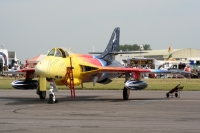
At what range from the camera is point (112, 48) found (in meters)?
28.6

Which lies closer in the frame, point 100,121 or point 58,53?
point 100,121

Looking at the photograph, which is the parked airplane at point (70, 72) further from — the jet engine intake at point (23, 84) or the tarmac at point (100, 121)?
the tarmac at point (100, 121)

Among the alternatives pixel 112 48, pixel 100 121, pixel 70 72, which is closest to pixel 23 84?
pixel 70 72

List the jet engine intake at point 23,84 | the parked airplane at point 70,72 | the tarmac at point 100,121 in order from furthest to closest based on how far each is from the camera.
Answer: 1. the jet engine intake at point 23,84
2. the parked airplane at point 70,72
3. the tarmac at point 100,121

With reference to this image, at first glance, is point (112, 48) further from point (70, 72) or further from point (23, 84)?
point (70, 72)

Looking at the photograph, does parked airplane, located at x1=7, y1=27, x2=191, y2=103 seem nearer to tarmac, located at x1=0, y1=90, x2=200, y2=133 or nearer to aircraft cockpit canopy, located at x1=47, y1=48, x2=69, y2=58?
aircraft cockpit canopy, located at x1=47, y1=48, x2=69, y2=58

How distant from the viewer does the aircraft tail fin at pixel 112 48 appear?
91.3 feet

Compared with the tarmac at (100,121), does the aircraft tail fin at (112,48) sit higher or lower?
higher

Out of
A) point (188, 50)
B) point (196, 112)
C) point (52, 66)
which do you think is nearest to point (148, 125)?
point (196, 112)

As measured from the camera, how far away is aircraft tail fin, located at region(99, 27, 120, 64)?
27841 millimetres

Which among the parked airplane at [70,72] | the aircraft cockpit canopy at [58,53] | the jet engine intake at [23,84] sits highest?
the aircraft cockpit canopy at [58,53]

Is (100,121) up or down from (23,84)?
down

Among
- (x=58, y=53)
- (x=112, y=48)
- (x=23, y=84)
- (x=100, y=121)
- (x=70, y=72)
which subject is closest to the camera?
(x=100, y=121)

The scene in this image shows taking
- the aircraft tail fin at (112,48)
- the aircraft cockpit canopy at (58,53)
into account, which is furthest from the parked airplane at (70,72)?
the aircraft tail fin at (112,48)
